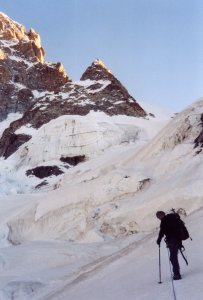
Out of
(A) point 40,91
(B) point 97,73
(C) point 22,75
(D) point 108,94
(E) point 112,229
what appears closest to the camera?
(E) point 112,229

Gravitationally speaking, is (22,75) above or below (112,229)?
above

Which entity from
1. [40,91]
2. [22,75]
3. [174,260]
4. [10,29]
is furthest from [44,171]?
[10,29]

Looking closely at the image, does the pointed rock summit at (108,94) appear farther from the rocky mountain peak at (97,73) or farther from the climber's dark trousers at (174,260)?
the climber's dark trousers at (174,260)

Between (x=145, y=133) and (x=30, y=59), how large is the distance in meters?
74.4

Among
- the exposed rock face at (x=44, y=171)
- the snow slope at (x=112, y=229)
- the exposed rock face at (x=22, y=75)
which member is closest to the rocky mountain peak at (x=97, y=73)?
the exposed rock face at (x=22, y=75)

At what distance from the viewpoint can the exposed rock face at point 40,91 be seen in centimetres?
8038

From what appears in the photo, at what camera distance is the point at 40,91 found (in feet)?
406

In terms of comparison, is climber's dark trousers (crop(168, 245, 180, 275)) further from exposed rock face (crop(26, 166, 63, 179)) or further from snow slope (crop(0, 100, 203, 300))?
exposed rock face (crop(26, 166, 63, 179))

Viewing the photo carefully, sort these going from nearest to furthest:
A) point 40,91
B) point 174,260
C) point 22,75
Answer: point 174,260
point 40,91
point 22,75

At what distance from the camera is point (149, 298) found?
10219 millimetres

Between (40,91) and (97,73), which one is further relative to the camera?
(40,91)

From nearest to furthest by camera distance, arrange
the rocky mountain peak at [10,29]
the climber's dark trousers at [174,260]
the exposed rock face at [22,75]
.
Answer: the climber's dark trousers at [174,260], the exposed rock face at [22,75], the rocky mountain peak at [10,29]

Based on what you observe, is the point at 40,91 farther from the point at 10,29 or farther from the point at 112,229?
the point at 112,229

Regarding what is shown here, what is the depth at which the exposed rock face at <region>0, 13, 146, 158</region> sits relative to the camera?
8038 centimetres
